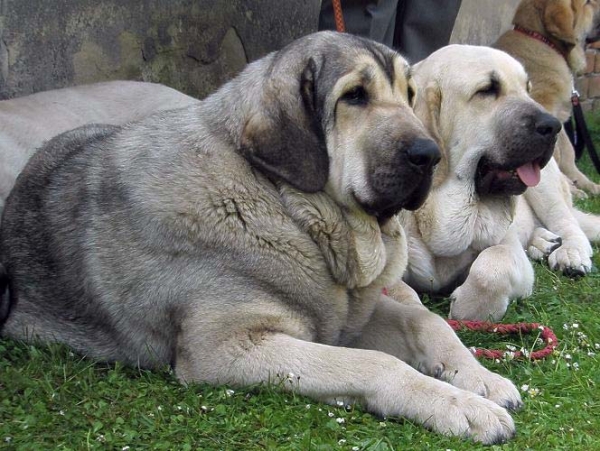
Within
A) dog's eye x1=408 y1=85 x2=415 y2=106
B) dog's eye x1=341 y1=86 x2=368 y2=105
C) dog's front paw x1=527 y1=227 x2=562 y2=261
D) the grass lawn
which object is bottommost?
dog's front paw x1=527 y1=227 x2=562 y2=261

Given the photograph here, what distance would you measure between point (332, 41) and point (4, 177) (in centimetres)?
218

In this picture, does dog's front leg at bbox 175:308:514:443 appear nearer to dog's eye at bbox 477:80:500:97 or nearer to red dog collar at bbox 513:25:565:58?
dog's eye at bbox 477:80:500:97

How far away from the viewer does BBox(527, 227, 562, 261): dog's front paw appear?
523 centimetres

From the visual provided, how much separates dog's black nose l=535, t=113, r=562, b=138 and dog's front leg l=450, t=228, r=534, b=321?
56 centimetres

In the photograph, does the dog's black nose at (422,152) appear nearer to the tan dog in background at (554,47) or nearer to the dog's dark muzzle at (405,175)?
the dog's dark muzzle at (405,175)

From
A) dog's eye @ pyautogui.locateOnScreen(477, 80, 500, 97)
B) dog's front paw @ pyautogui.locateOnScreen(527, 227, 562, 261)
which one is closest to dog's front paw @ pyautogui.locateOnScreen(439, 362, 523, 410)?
dog's eye @ pyautogui.locateOnScreen(477, 80, 500, 97)

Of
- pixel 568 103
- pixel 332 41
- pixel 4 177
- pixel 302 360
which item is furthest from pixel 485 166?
pixel 568 103

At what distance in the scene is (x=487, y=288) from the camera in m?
4.07

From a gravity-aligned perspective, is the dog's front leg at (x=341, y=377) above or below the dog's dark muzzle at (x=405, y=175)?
below

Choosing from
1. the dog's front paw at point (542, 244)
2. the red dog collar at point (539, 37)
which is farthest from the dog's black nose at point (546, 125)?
the red dog collar at point (539, 37)

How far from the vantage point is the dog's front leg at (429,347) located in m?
3.16

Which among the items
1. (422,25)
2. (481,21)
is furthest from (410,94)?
(481,21)

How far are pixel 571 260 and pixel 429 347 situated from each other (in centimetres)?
187

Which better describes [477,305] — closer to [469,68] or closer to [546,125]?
[546,125]
